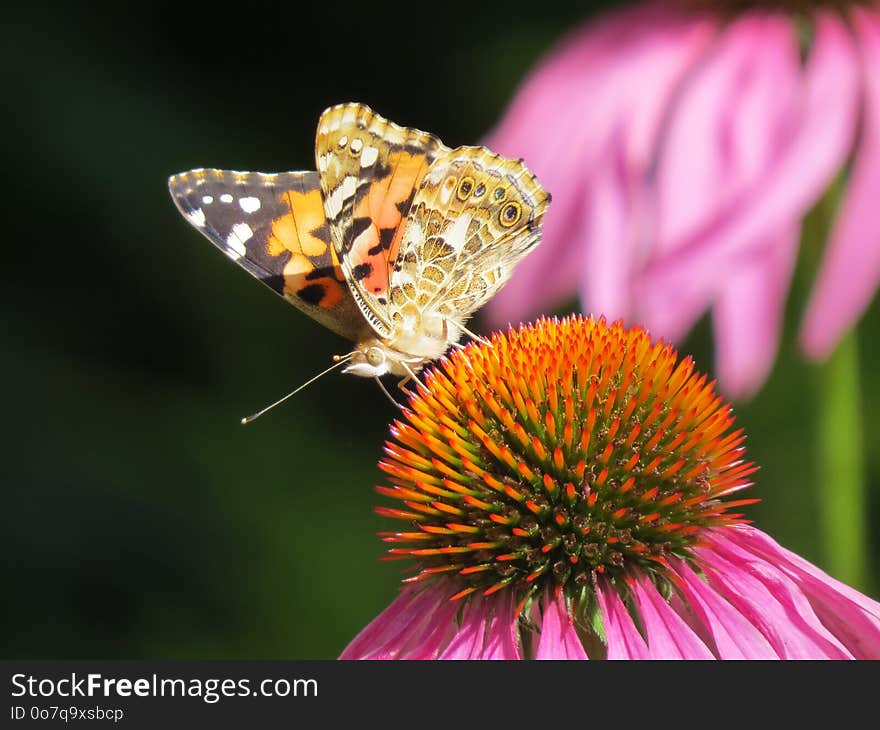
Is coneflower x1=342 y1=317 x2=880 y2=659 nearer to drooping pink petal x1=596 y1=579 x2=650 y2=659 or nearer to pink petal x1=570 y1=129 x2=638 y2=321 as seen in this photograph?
drooping pink petal x1=596 y1=579 x2=650 y2=659

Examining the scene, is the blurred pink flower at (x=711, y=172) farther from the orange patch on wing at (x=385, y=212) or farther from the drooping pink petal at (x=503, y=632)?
the drooping pink petal at (x=503, y=632)

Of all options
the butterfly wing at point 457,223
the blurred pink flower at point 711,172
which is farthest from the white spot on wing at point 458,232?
the blurred pink flower at point 711,172

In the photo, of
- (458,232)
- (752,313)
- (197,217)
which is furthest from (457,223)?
(752,313)

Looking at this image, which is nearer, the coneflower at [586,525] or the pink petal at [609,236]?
the coneflower at [586,525]

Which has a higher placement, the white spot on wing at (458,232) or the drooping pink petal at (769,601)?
the white spot on wing at (458,232)

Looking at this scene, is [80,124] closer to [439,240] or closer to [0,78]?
[0,78]

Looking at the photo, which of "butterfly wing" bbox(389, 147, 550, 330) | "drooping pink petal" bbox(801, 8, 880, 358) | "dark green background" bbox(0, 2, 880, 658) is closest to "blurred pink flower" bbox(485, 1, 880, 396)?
"drooping pink petal" bbox(801, 8, 880, 358)

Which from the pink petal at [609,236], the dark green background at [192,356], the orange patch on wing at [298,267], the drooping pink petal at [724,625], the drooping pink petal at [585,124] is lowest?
the drooping pink petal at [724,625]

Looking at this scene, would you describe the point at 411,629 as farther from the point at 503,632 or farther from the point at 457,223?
the point at 457,223
